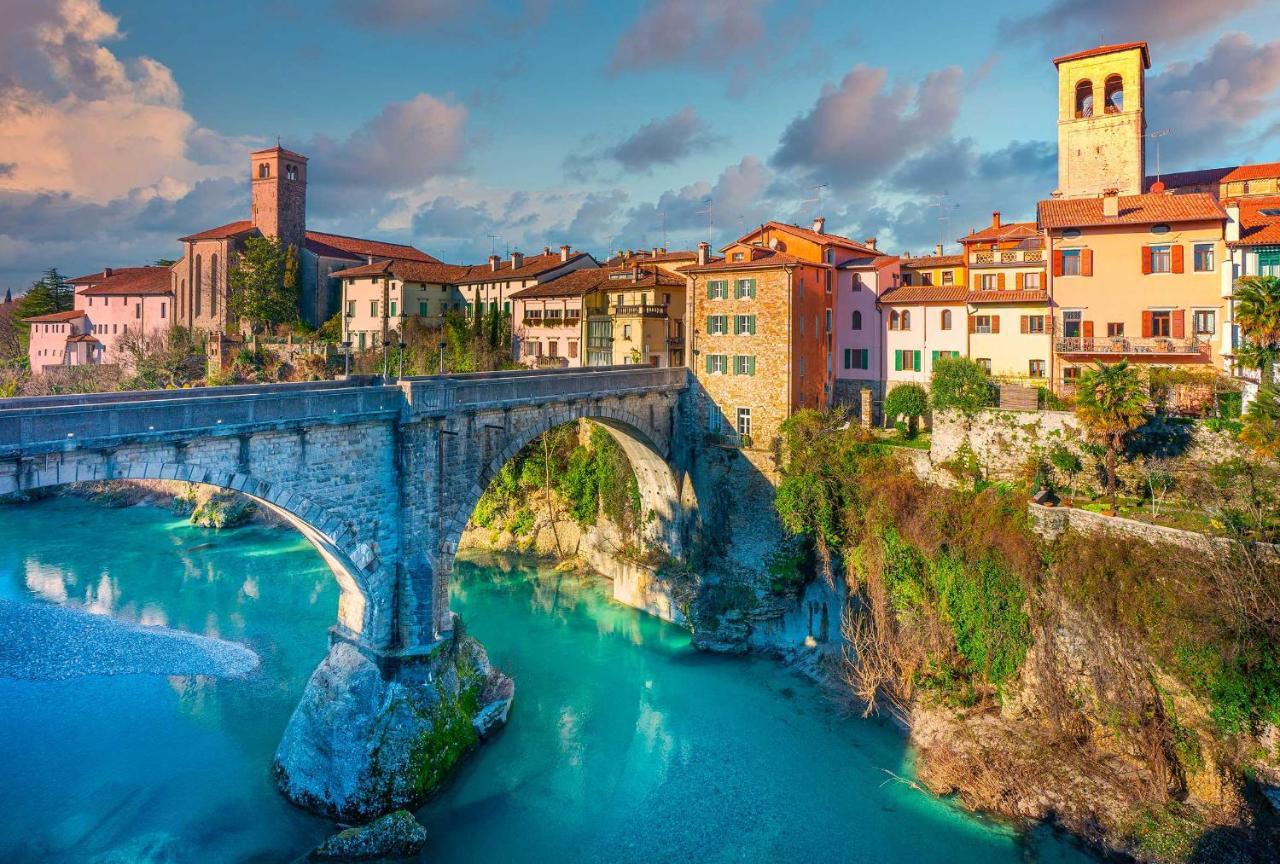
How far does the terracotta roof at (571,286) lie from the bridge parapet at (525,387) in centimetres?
1268

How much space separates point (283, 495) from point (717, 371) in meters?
20.3

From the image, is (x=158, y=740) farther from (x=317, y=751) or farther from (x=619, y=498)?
(x=619, y=498)

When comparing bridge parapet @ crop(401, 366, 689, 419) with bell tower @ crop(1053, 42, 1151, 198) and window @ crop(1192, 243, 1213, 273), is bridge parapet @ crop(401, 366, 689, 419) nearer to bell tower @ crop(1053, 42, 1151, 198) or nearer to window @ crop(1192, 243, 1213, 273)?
window @ crop(1192, 243, 1213, 273)

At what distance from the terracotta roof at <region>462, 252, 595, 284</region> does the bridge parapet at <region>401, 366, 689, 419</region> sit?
20.0 metres

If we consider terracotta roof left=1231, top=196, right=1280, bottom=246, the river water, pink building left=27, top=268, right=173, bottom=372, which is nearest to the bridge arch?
the river water

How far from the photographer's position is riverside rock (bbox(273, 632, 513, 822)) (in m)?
18.6

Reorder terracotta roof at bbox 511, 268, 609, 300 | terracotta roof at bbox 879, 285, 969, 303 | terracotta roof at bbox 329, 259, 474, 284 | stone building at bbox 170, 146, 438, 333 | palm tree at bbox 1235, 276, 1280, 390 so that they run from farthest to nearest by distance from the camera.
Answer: stone building at bbox 170, 146, 438, 333, terracotta roof at bbox 329, 259, 474, 284, terracotta roof at bbox 511, 268, 609, 300, terracotta roof at bbox 879, 285, 969, 303, palm tree at bbox 1235, 276, 1280, 390

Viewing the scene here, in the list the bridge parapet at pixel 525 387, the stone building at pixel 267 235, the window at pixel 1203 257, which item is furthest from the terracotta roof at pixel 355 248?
the window at pixel 1203 257

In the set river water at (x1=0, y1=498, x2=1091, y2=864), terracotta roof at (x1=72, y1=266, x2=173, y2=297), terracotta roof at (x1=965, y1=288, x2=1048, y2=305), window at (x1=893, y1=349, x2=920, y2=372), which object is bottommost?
river water at (x1=0, y1=498, x2=1091, y2=864)

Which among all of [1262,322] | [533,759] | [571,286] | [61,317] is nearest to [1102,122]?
[1262,322]

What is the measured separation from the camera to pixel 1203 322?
95.0 feet

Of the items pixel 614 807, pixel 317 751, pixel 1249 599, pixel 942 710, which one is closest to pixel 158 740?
pixel 317 751

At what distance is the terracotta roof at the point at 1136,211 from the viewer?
2905 centimetres

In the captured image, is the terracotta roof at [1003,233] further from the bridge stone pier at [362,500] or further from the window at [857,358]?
the bridge stone pier at [362,500]
